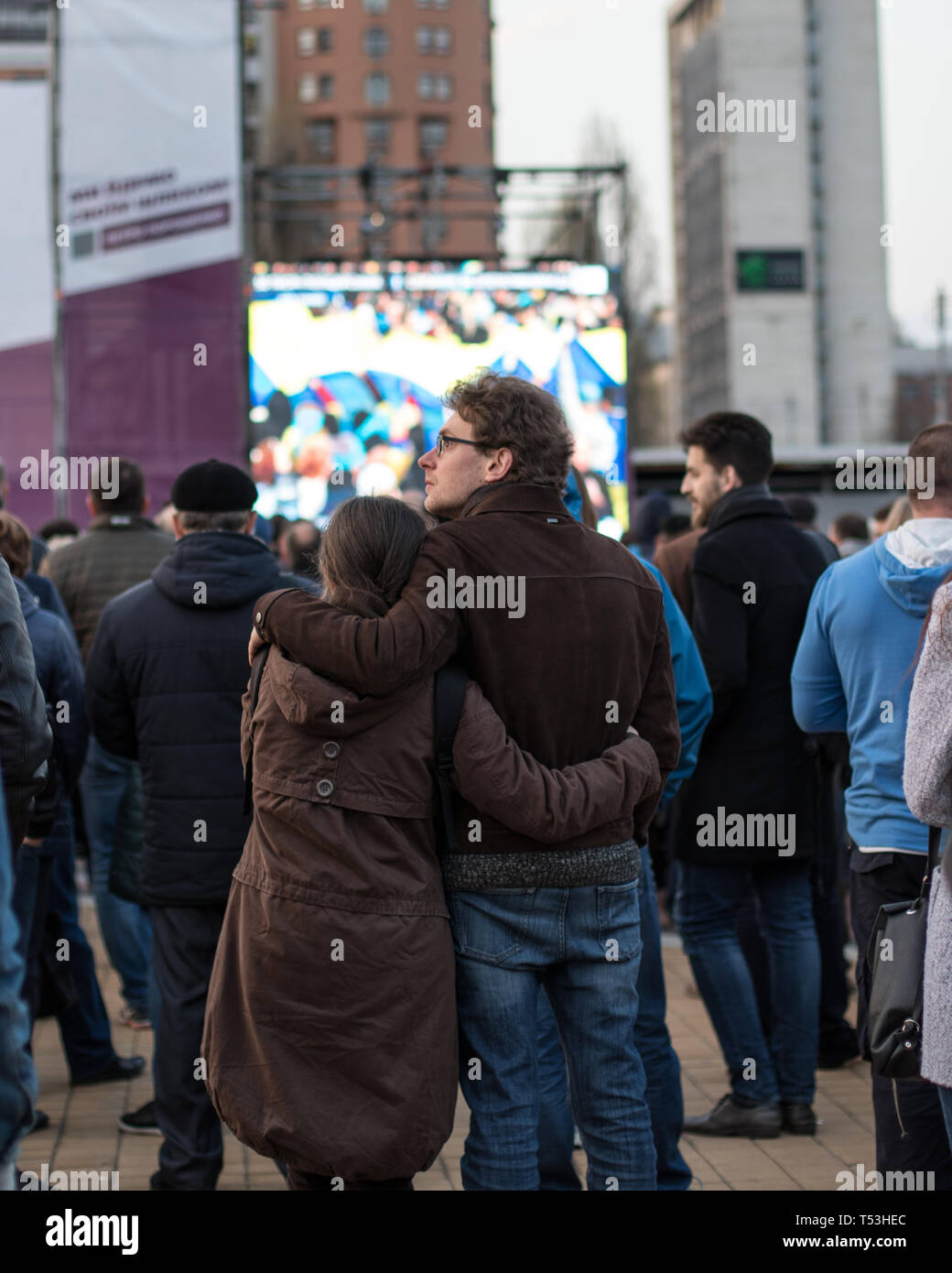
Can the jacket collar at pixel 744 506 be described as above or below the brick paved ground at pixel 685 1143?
above

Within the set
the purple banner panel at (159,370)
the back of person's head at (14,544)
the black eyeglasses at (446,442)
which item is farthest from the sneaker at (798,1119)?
the purple banner panel at (159,370)

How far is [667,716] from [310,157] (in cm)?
6734

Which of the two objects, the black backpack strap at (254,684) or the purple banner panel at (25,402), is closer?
the black backpack strap at (254,684)

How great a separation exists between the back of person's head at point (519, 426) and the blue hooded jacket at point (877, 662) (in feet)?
3.27

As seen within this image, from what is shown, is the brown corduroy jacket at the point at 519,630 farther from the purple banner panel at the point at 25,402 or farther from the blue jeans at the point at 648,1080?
the purple banner panel at the point at 25,402

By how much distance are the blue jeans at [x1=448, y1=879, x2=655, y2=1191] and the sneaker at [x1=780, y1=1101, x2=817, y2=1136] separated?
180 cm

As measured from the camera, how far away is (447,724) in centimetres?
278

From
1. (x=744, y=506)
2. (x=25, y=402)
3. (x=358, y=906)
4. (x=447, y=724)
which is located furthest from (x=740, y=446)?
(x=25, y=402)

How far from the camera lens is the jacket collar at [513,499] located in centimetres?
292

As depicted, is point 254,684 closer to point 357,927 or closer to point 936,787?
point 357,927

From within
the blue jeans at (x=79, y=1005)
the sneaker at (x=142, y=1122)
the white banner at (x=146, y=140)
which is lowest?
the sneaker at (x=142, y=1122)

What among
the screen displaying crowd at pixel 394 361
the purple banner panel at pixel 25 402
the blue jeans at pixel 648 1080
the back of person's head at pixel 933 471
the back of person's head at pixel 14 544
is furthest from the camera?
the purple banner panel at pixel 25 402
